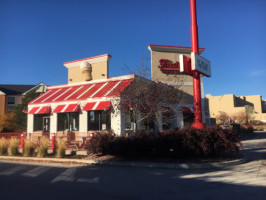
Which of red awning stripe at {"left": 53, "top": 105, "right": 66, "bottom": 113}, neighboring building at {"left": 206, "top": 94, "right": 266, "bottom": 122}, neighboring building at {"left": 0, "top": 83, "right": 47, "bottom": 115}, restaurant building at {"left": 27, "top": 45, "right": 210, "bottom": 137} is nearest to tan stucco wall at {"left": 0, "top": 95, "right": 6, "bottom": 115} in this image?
neighboring building at {"left": 0, "top": 83, "right": 47, "bottom": 115}

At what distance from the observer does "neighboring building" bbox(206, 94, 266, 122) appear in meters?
81.5

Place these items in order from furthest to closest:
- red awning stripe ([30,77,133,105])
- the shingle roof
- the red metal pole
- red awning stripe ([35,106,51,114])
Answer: the shingle roof, red awning stripe ([35,106,51,114]), red awning stripe ([30,77,133,105]), the red metal pole

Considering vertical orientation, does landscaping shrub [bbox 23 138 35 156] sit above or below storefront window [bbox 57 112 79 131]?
below

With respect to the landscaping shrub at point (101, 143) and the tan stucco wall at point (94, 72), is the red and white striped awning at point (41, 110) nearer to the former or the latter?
the tan stucco wall at point (94, 72)

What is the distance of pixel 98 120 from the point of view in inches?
747

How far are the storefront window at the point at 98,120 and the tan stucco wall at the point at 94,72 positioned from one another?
367 inches

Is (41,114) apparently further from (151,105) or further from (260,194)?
(260,194)

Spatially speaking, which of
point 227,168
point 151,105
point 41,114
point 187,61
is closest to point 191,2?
point 187,61

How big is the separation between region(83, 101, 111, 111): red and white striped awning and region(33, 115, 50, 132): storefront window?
535 centimetres

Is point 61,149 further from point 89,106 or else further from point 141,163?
point 89,106

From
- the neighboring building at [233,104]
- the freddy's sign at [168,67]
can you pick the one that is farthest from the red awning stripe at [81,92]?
the neighboring building at [233,104]

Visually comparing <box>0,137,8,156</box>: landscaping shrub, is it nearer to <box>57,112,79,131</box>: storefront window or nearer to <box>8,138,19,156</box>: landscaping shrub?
<box>8,138,19,156</box>: landscaping shrub

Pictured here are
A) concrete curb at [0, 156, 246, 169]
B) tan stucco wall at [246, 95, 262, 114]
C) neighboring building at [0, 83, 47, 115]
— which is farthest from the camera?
tan stucco wall at [246, 95, 262, 114]

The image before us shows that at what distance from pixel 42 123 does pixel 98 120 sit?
6.63 meters
